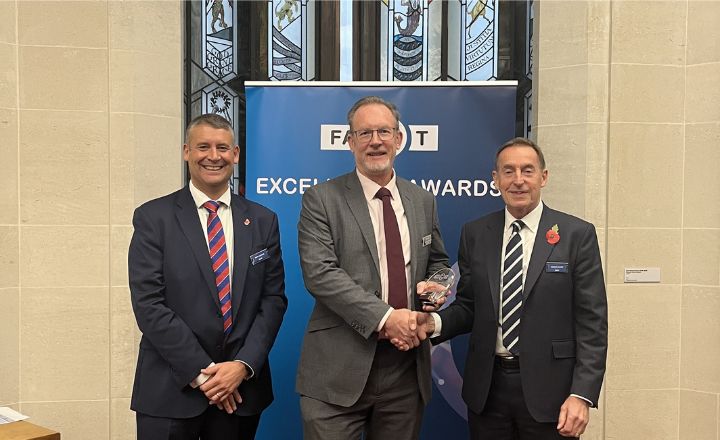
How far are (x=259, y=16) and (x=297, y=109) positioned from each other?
4.19ft

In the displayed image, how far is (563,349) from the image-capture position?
2.54m

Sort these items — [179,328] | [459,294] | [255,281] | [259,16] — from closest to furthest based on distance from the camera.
A: [179,328] < [255,281] < [459,294] < [259,16]

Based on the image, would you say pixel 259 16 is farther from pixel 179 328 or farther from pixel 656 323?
pixel 656 323

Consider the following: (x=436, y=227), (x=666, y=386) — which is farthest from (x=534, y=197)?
(x=666, y=386)

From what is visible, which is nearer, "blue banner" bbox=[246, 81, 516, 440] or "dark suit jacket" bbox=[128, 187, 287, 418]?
"dark suit jacket" bbox=[128, 187, 287, 418]

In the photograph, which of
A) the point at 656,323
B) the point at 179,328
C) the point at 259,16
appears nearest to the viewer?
the point at 179,328

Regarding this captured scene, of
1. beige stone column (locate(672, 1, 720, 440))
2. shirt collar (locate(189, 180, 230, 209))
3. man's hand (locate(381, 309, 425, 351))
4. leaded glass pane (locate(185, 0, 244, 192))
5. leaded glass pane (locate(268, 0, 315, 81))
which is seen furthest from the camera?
leaded glass pane (locate(268, 0, 315, 81))

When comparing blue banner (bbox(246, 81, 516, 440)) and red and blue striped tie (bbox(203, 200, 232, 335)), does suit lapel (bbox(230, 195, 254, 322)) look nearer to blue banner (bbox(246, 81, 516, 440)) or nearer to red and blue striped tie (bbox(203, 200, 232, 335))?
red and blue striped tie (bbox(203, 200, 232, 335))

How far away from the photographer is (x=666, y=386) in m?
3.93

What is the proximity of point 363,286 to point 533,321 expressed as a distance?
614 mm

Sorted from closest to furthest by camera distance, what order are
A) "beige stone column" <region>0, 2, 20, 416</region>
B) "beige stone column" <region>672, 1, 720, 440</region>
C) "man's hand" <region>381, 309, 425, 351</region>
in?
"man's hand" <region>381, 309, 425, 351</region>
"beige stone column" <region>0, 2, 20, 416</region>
"beige stone column" <region>672, 1, 720, 440</region>

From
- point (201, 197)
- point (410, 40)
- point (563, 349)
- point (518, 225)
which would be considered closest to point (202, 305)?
point (201, 197)

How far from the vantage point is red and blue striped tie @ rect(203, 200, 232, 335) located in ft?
8.54

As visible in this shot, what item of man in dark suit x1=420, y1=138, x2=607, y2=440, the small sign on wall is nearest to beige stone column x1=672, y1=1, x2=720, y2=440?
the small sign on wall
